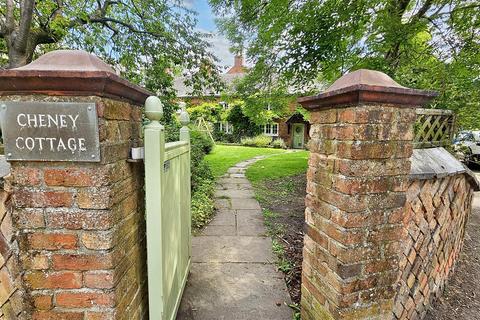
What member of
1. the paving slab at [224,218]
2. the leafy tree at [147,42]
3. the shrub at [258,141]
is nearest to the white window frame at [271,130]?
the shrub at [258,141]

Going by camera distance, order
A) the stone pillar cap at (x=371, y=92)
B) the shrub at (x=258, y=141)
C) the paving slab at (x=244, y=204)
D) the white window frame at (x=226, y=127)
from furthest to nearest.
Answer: the white window frame at (x=226, y=127) < the shrub at (x=258, y=141) < the paving slab at (x=244, y=204) < the stone pillar cap at (x=371, y=92)

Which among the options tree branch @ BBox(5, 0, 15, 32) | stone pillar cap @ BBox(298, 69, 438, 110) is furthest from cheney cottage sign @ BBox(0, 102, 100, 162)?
tree branch @ BBox(5, 0, 15, 32)

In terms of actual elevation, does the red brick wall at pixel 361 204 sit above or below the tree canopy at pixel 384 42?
below

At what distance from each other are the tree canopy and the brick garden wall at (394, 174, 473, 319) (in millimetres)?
1716

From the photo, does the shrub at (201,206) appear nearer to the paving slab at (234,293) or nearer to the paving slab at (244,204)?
the paving slab at (244,204)

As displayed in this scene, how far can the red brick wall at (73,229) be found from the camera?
3.86 feet

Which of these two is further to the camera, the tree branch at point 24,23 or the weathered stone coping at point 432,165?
the tree branch at point 24,23

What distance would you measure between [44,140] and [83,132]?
7.0 inches

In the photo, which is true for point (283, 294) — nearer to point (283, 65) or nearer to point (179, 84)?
point (283, 65)

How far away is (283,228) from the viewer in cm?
400

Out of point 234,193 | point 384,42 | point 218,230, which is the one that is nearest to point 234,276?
point 218,230

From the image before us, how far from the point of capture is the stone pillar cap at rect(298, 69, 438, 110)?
1.43m

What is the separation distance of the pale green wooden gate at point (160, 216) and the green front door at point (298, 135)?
20901 mm

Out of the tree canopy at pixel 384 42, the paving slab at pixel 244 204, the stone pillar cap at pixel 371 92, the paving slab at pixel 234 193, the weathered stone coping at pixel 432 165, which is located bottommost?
the paving slab at pixel 244 204
